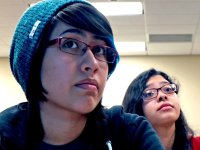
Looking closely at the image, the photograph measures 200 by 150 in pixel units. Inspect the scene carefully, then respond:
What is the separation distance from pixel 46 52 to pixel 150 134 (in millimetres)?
385

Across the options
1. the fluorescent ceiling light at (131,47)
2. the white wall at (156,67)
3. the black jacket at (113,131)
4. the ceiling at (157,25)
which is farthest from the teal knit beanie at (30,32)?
the white wall at (156,67)

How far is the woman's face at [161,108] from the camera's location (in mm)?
1726

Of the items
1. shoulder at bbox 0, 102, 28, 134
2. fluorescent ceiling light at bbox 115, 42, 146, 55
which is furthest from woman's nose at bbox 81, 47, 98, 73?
fluorescent ceiling light at bbox 115, 42, 146, 55

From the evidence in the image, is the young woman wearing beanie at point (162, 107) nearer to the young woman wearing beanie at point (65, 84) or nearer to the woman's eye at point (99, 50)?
the young woman wearing beanie at point (65, 84)

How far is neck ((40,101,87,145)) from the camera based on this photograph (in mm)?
881

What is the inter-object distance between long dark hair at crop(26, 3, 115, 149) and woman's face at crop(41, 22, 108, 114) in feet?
0.05

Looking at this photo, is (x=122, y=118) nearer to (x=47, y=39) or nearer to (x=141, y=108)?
(x=47, y=39)

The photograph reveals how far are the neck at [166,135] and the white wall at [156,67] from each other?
4.20 metres

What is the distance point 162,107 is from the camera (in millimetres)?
1741

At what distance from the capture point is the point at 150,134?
920mm

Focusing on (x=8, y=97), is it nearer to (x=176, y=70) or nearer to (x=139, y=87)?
(x=176, y=70)

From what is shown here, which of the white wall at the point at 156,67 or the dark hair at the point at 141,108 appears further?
the white wall at the point at 156,67

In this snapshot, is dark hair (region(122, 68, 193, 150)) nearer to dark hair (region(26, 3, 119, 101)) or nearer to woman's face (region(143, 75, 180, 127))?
woman's face (region(143, 75, 180, 127))

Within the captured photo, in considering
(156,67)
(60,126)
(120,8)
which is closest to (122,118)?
(60,126)
